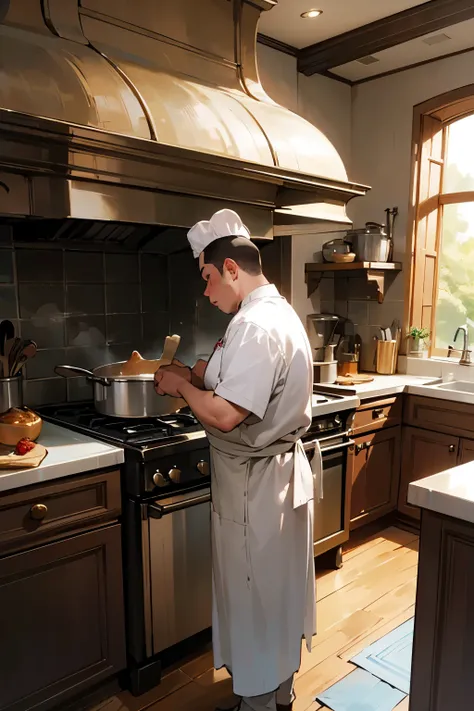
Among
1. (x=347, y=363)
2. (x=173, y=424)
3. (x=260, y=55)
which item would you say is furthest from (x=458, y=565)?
(x=260, y=55)

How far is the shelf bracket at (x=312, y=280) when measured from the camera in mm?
3670

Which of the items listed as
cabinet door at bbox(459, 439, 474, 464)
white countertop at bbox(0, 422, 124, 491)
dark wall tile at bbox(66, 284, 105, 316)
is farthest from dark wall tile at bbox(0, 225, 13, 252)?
cabinet door at bbox(459, 439, 474, 464)

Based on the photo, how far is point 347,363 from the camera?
11.9ft

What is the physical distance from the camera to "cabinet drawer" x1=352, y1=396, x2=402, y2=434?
3.02m

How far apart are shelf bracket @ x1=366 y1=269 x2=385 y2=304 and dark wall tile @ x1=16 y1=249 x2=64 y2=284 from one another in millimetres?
1915

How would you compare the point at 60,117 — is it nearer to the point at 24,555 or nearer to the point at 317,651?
the point at 24,555

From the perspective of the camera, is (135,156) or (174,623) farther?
(174,623)

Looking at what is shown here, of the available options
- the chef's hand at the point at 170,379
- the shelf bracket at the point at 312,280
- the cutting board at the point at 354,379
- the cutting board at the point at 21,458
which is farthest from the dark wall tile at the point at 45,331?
the shelf bracket at the point at 312,280

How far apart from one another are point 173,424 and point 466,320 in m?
2.31

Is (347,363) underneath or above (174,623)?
above

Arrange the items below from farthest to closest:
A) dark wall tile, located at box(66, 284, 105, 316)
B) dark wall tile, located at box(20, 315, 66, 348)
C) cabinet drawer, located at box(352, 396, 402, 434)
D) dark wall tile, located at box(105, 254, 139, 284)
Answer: cabinet drawer, located at box(352, 396, 402, 434) → dark wall tile, located at box(105, 254, 139, 284) → dark wall tile, located at box(66, 284, 105, 316) → dark wall tile, located at box(20, 315, 66, 348)

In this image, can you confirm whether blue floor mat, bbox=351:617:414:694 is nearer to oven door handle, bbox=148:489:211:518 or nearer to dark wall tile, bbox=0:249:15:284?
oven door handle, bbox=148:489:211:518

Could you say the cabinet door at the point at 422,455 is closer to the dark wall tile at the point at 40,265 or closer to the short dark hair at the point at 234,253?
the short dark hair at the point at 234,253

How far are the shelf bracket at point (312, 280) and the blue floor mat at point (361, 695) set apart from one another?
2250 mm
